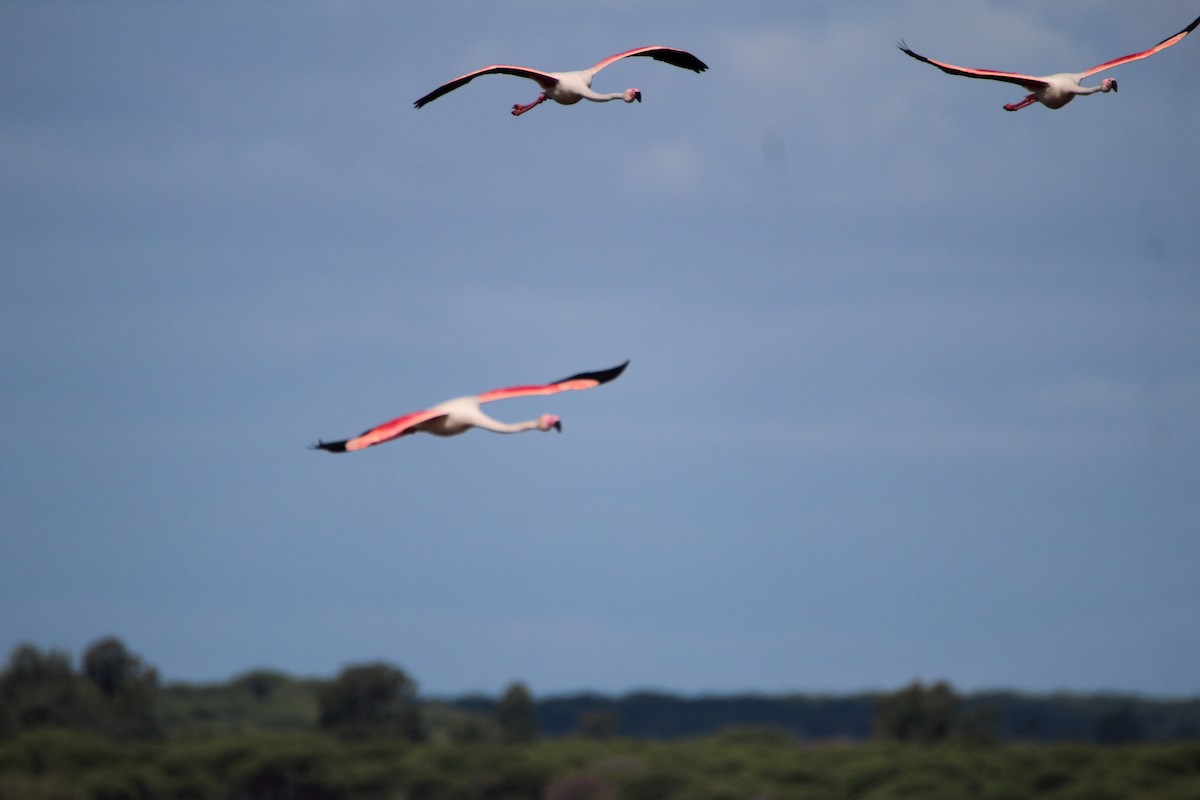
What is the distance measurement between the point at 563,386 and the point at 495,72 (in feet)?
20.5

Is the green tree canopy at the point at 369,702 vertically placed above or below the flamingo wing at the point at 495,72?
below

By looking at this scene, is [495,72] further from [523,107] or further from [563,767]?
[563,767]

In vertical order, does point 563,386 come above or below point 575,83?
below

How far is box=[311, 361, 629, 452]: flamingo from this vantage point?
22562mm

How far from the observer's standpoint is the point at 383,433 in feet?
73.9

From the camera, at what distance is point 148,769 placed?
92812mm

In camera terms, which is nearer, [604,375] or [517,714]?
[604,375]

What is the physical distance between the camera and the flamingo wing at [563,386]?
2444 centimetres

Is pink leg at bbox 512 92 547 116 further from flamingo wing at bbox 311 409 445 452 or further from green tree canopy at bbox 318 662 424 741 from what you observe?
green tree canopy at bbox 318 662 424 741

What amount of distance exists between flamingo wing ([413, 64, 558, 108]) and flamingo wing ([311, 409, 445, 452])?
19.8 feet

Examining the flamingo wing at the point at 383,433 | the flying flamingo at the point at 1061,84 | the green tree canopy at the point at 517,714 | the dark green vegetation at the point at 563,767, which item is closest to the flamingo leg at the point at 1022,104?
the flying flamingo at the point at 1061,84

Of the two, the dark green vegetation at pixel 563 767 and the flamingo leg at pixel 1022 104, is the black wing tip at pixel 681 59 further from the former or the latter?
the dark green vegetation at pixel 563 767

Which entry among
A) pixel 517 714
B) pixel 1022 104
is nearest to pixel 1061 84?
pixel 1022 104

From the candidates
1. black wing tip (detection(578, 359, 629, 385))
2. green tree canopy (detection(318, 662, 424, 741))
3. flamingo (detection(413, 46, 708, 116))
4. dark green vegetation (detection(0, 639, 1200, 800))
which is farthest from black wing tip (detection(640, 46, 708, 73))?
green tree canopy (detection(318, 662, 424, 741))
